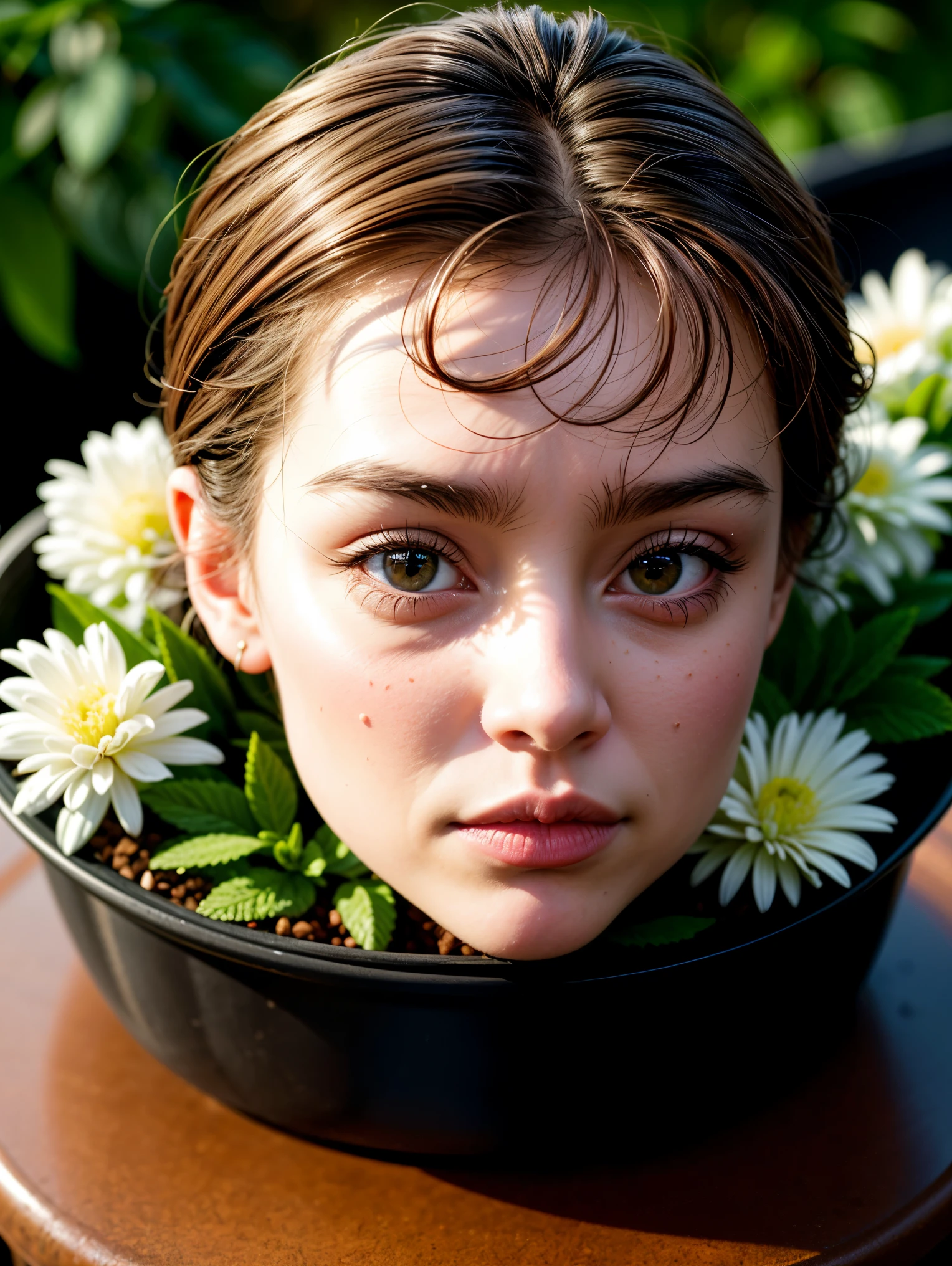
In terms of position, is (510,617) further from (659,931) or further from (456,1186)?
(456,1186)

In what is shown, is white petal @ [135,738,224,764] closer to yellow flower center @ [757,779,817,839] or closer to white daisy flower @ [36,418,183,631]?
white daisy flower @ [36,418,183,631]

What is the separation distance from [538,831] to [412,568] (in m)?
0.17

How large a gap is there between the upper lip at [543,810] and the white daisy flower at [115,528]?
0.41 meters

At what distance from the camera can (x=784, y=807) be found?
0.85 meters

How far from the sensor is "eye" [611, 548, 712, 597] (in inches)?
28.2

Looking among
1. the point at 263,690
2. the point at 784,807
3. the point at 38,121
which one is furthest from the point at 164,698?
the point at 38,121

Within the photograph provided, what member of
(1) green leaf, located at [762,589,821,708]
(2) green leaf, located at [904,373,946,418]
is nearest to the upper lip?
(1) green leaf, located at [762,589,821,708]

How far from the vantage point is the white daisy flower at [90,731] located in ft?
2.55

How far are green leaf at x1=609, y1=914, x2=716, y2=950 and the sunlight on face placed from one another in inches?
1.2

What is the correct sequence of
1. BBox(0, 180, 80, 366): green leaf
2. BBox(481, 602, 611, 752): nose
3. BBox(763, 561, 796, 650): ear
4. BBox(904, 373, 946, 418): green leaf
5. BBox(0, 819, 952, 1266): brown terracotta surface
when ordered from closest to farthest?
BBox(481, 602, 611, 752): nose, BBox(0, 819, 952, 1266): brown terracotta surface, BBox(763, 561, 796, 650): ear, BBox(904, 373, 946, 418): green leaf, BBox(0, 180, 80, 366): green leaf

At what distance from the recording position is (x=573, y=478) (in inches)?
25.7

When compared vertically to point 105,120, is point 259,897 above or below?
below

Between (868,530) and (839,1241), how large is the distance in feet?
1.81

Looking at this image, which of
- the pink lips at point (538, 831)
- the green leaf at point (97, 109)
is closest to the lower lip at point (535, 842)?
the pink lips at point (538, 831)
